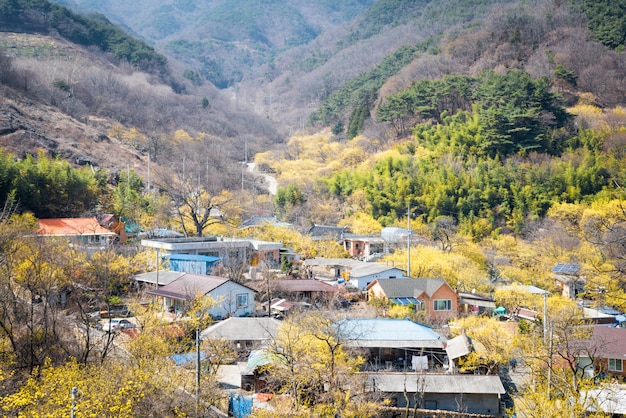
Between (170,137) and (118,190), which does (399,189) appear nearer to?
(118,190)

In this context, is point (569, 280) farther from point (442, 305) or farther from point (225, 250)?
point (225, 250)

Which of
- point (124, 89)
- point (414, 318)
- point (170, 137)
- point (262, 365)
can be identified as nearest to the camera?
point (262, 365)

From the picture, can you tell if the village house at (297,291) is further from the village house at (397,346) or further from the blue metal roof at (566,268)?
the blue metal roof at (566,268)

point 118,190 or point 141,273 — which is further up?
point 118,190

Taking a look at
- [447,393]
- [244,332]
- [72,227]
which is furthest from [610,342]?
[72,227]

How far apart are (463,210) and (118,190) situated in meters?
20.4

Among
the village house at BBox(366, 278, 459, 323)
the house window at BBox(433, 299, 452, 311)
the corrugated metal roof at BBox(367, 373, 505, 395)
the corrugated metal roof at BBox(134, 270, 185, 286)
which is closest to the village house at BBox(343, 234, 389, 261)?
the village house at BBox(366, 278, 459, 323)

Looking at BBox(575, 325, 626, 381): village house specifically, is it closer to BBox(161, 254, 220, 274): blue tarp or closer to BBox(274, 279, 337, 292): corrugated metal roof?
BBox(274, 279, 337, 292): corrugated metal roof

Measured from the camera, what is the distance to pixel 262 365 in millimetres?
15516

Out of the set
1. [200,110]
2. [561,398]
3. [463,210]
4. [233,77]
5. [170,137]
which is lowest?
[561,398]

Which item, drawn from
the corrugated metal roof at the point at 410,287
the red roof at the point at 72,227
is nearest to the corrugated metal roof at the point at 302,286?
the corrugated metal roof at the point at 410,287

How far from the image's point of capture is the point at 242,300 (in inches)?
838

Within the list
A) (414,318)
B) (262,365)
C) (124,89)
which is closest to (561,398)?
(262,365)

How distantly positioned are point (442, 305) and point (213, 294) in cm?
844
